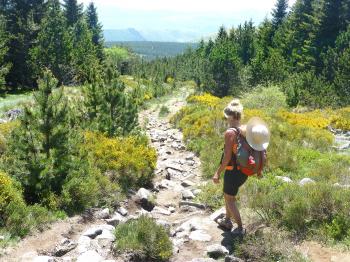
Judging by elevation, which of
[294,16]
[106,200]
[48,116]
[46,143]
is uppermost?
[294,16]

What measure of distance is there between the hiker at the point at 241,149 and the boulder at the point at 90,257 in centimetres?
213

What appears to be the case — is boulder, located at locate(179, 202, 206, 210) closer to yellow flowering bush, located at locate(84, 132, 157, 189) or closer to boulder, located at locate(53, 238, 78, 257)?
yellow flowering bush, located at locate(84, 132, 157, 189)

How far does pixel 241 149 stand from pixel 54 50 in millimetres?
35958

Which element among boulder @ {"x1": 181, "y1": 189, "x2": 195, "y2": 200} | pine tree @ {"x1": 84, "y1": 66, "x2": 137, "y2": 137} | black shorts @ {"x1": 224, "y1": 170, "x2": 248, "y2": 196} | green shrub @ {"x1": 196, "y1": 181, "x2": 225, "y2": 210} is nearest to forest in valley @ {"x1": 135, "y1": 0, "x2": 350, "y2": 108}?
pine tree @ {"x1": 84, "y1": 66, "x2": 137, "y2": 137}

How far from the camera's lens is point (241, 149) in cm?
624

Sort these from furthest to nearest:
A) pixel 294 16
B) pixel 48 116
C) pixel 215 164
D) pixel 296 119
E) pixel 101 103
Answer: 1. pixel 294 16
2. pixel 296 119
3. pixel 101 103
4. pixel 215 164
5. pixel 48 116

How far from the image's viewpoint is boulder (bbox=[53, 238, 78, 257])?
6758 mm

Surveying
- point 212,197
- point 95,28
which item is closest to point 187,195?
point 212,197

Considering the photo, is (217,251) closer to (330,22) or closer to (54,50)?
(54,50)

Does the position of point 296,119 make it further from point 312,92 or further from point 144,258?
point 144,258

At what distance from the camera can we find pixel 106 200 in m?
9.36

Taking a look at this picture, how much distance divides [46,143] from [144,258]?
354 cm

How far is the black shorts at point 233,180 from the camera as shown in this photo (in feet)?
21.3

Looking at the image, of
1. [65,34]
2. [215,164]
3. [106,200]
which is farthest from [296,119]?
[65,34]
